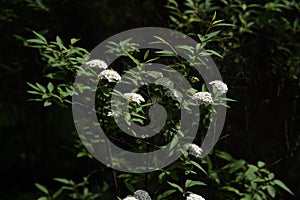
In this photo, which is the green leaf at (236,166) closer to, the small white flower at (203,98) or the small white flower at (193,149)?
the small white flower at (193,149)

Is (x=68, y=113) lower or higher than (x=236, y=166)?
lower

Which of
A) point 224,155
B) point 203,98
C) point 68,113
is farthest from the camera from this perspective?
point 68,113

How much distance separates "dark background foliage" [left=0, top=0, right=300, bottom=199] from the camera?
2551 mm

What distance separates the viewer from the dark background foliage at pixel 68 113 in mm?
2551

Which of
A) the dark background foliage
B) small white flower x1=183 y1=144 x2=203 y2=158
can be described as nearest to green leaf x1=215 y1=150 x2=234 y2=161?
the dark background foliage

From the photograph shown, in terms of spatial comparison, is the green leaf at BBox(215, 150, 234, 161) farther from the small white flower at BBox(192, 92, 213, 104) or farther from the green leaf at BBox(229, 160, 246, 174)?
the small white flower at BBox(192, 92, 213, 104)

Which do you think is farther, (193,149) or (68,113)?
(68,113)

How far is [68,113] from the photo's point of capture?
136 inches

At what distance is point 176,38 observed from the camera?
2.25 m

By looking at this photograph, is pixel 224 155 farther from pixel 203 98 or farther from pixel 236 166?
pixel 203 98

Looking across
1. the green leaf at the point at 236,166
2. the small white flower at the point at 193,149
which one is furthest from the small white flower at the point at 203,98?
the green leaf at the point at 236,166

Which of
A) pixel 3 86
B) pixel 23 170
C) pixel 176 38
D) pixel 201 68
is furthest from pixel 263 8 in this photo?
pixel 23 170

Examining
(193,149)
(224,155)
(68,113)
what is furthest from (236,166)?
(68,113)

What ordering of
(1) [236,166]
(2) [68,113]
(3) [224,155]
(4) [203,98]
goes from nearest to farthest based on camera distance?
Result: (4) [203,98] → (1) [236,166] → (3) [224,155] → (2) [68,113]
